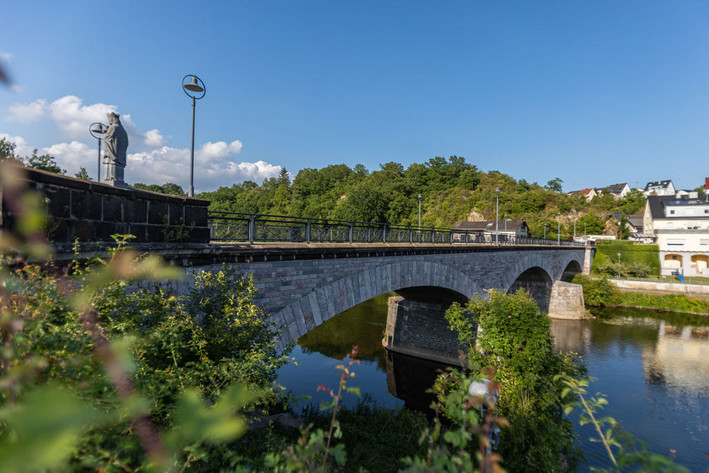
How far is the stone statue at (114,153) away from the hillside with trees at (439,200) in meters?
69.9

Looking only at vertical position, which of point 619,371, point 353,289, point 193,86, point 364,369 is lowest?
point 364,369

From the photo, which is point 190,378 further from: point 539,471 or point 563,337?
point 563,337

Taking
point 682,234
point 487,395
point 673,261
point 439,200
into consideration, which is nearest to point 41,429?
point 487,395

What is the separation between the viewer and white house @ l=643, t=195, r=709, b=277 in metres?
49.4

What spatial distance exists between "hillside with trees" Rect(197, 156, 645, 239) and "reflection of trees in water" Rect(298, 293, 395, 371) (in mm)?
45197

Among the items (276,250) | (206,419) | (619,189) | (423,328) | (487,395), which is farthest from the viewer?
(619,189)

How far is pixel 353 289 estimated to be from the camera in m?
11.3

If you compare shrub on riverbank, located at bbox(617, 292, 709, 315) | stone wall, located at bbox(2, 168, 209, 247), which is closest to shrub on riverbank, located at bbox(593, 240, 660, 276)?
shrub on riverbank, located at bbox(617, 292, 709, 315)

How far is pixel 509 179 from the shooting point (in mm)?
91312

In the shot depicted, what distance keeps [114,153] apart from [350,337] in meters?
23.0

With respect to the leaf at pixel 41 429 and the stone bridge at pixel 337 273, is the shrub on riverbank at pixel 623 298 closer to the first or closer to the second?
the stone bridge at pixel 337 273

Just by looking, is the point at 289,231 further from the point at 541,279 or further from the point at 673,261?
the point at 673,261

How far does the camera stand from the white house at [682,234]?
49375 millimetres

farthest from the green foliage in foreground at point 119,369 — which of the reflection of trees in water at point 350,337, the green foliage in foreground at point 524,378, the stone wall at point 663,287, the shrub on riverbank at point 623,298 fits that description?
the stone wall at point 663,287
